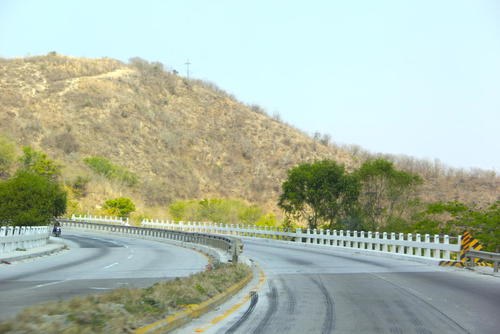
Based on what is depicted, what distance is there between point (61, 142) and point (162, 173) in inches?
689

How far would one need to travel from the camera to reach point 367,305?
46.9ft

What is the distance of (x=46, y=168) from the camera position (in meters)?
91.4

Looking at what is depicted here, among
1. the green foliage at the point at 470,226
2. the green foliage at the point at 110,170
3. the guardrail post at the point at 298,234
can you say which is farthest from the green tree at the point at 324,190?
the green foliage at the point at 110,170

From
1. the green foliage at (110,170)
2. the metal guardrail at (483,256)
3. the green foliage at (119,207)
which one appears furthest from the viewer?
the green foliage at (110,170)

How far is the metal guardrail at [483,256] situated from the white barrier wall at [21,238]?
19.1 metres

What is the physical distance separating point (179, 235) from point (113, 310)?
1542 inches

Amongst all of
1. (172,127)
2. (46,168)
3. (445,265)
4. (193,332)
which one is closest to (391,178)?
(445,265)

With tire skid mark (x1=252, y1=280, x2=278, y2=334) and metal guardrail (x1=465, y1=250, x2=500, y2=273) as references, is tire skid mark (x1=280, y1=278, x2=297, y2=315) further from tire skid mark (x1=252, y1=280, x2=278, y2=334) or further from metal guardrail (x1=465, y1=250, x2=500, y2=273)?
metal guardrail (x1=465, y1=250, x2=500, y2=273)

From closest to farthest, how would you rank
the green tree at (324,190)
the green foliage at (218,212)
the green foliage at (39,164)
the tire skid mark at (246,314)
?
the tire skid mark at (246,314)
the green tree at (324,190)
the green foliage at (218,212)
the green foliage at (39,164)

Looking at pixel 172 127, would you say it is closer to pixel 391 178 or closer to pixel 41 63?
pixel 41 63

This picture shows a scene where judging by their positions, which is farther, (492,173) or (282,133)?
(282,133)

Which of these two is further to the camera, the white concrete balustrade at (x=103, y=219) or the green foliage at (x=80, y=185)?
the green foliage at (x=80, y=185)

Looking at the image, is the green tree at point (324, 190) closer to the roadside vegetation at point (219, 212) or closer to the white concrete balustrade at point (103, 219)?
the roadside vegetation at point (219, 212)

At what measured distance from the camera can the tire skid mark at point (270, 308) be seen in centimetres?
1112
